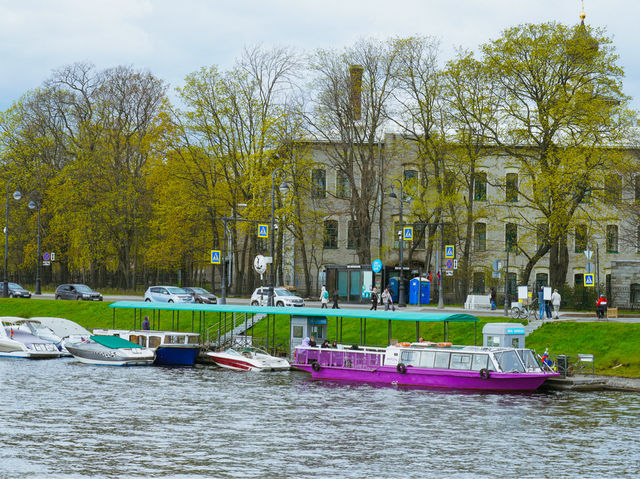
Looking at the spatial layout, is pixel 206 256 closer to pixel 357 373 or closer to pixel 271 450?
pixel 357 373

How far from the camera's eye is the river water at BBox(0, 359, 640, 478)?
2311cm

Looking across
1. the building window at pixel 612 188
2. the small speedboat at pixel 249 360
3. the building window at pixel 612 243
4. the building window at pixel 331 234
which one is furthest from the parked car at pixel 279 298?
the building window at pixel 612 243

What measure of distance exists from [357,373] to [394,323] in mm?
10433

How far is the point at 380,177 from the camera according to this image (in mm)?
76438

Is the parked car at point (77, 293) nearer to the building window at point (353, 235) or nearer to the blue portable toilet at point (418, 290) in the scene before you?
the building window at point (353, 235)

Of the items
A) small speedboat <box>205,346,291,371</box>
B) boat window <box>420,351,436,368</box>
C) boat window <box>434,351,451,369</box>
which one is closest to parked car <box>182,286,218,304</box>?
small speedboat <box>205,346,291,371</box>

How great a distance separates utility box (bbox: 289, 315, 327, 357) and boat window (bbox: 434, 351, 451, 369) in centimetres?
961

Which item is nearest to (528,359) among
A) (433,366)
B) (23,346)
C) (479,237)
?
(433,366)

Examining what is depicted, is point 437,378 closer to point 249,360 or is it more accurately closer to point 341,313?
point 341,313

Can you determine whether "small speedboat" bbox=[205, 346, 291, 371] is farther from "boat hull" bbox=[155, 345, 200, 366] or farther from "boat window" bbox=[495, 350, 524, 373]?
"boat window" bbox=[495, 350, 524, 373]

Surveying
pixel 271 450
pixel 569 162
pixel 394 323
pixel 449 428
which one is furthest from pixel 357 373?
pixel 569 162

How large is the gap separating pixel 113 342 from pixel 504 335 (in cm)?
2148

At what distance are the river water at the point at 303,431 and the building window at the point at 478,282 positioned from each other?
120 ft

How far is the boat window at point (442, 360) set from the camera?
39.9 metres
